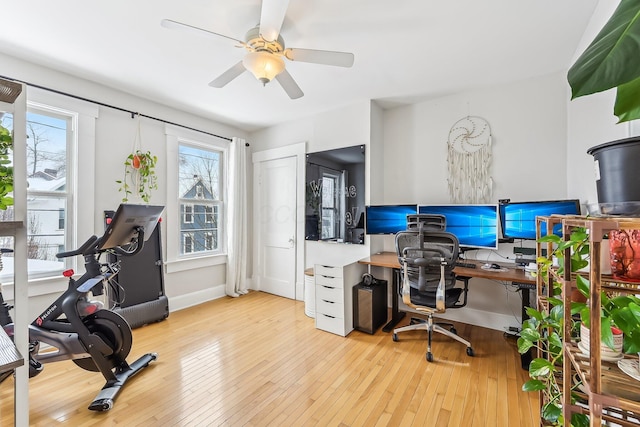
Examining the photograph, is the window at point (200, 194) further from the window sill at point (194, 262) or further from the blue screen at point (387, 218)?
the blue screen at point (387, 218)

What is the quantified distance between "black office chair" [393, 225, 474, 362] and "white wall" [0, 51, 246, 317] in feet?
9.00

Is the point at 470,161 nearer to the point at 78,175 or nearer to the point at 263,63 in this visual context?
the point at 263,63

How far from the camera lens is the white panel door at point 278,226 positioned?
12.7 feet

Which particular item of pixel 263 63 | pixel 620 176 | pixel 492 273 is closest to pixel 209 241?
pixel 263 63

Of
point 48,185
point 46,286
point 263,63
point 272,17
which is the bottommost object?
point 46,286

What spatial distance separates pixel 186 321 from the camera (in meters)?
3.04

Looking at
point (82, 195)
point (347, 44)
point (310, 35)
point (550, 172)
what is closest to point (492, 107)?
point (550, 172)

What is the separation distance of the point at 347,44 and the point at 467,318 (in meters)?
2.95

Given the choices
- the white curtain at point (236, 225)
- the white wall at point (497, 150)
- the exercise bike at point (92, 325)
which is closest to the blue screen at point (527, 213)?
the white wall at point (497, 150)

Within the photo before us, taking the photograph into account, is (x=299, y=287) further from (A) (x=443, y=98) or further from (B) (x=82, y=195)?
(A) (x=443, y=98)

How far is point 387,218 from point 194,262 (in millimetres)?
2568

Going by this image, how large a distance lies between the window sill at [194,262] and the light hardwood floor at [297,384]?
78cm

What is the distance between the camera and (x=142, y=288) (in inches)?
116

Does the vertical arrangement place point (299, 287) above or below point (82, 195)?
below
